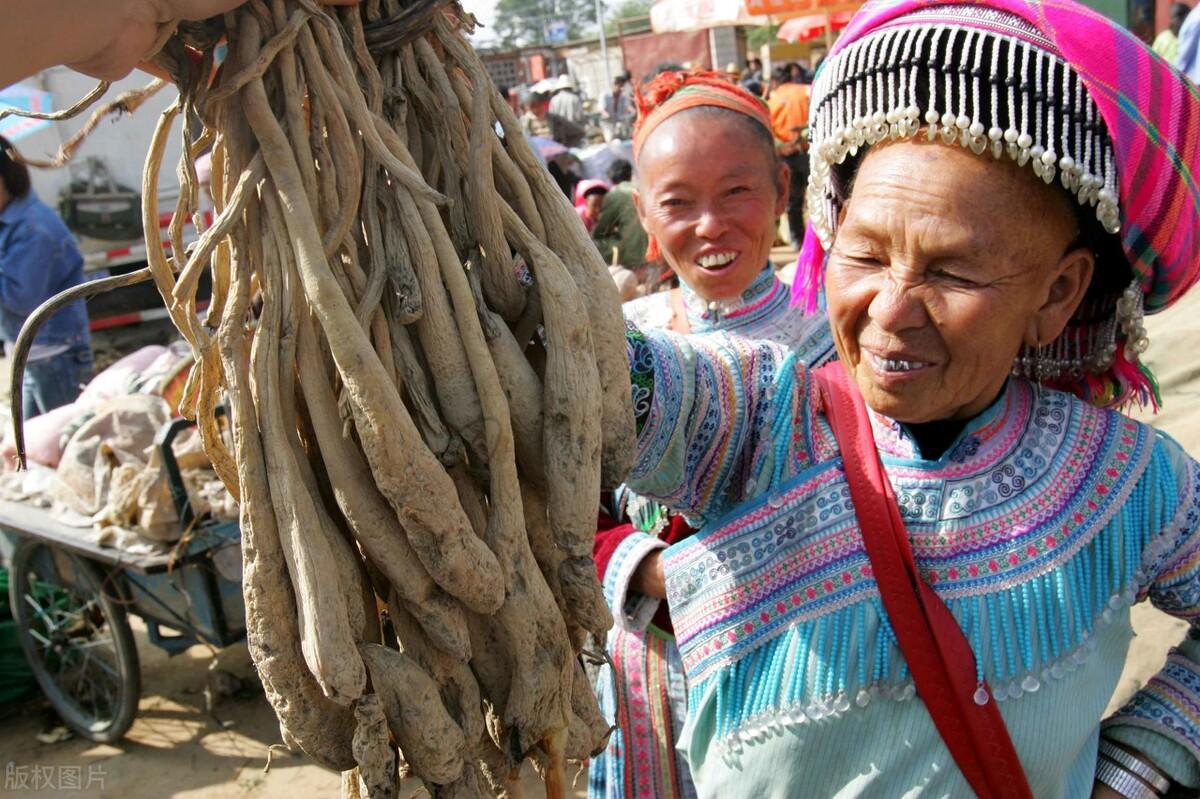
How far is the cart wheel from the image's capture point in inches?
157

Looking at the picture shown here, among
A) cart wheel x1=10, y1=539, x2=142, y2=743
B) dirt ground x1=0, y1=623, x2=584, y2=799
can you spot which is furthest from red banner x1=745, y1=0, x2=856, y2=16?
cart wheel x1=10, y1=539, x2=142, y2=743

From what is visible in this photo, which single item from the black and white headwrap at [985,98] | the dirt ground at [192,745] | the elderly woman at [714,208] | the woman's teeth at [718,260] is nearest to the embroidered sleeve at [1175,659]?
the black and white headwrap at [985,98]

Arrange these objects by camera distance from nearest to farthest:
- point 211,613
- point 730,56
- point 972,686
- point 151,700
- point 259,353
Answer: point 259,353 → point 972,686 → point 211,613 → point 151,700 → point 730,56

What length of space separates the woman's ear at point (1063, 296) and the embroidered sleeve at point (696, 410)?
0.33 m

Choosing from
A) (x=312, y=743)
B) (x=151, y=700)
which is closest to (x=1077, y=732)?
(x=312, y=743)

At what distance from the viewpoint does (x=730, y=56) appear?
24438 millimetres

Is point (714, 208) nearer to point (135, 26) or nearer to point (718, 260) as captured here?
point (718, 260)

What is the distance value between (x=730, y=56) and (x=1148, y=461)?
973 inches

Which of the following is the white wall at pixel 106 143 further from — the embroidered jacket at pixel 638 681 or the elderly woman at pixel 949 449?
the elderly woman at pixel 949 449

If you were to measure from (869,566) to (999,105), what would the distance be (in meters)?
0.58

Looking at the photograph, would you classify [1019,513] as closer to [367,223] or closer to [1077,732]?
[1077,732]

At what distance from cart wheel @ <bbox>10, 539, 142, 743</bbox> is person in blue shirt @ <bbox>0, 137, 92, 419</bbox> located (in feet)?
4.42

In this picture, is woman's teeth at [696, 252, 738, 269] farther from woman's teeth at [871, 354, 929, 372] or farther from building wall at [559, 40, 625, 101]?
building wall at [559, 40, 625, 101]

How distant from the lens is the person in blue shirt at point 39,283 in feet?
17.0
